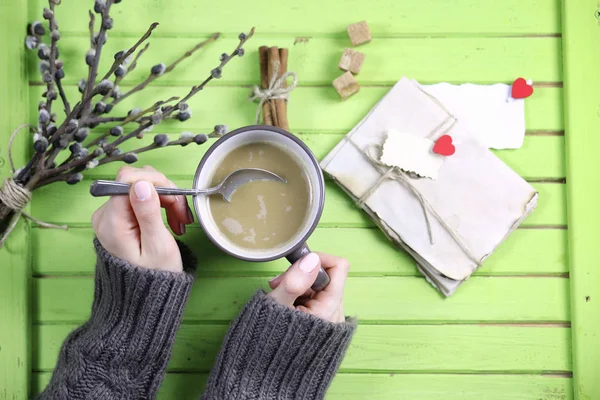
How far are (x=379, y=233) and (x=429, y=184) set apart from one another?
152mm

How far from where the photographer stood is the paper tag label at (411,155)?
3.81 ft

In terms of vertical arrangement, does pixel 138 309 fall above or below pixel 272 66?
below

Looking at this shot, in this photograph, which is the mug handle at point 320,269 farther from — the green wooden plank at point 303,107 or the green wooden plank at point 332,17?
the green wooden plank at point 332,17

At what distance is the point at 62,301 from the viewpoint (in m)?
1.19

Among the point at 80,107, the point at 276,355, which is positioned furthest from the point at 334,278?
the point at 80,107

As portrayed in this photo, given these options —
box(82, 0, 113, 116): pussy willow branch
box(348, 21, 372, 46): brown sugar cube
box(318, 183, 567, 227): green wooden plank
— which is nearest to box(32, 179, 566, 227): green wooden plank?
box(318, 183, 567, 227): green wooden plank

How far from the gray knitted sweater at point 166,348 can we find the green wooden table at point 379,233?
0.17 m

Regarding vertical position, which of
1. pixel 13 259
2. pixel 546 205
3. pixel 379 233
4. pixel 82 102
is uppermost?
pixel 82 102

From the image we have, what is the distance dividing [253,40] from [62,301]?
71 cm

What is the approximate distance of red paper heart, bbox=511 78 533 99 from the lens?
1.19m

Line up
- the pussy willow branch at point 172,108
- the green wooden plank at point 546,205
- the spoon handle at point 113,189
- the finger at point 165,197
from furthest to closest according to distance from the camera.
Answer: the green wooden plank at point 546,205 → the pussy willow branch at point 172,108 → the finger at point 165,197 → the spoon handle at point 113,189

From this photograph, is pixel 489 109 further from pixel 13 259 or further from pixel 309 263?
pixel 13 259

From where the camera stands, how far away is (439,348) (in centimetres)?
120

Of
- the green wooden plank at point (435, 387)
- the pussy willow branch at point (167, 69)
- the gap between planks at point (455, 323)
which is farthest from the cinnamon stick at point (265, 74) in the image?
the green wooden plank at point (435, 387)
